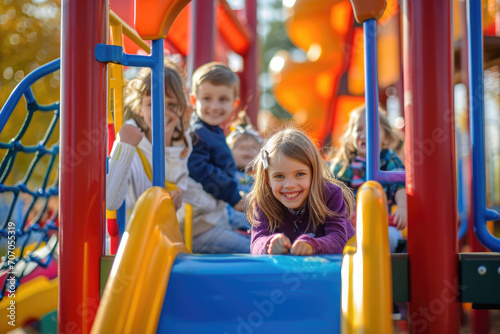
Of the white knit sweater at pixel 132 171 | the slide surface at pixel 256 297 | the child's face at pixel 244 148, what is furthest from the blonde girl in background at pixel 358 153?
the slide surface at pixel 256 297

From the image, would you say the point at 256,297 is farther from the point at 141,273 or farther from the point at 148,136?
the point at 148,136

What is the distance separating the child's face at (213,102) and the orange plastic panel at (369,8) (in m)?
1.13

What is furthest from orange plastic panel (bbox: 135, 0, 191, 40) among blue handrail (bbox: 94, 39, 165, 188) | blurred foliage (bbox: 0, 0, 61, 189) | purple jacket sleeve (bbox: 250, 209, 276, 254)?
blurred foliage (bbox: 0, 0, 61, 189)

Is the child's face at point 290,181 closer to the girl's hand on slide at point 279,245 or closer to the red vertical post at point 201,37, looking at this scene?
the girl's hand on slide at point 279,245

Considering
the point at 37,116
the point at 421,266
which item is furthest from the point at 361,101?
the point at 37,116

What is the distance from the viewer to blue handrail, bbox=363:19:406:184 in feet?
4.59

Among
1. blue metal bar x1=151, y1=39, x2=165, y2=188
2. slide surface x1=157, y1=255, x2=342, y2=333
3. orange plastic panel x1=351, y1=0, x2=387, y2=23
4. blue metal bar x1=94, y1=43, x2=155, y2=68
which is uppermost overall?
orange plastic panel x1=351, y1=0, x2=387, y2=23

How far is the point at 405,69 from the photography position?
138 cm

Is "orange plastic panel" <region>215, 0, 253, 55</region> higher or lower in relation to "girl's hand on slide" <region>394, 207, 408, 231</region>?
higher

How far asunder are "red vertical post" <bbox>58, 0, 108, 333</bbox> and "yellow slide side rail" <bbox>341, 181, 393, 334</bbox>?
0.74m

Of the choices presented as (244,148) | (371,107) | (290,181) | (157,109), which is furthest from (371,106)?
(244,148)

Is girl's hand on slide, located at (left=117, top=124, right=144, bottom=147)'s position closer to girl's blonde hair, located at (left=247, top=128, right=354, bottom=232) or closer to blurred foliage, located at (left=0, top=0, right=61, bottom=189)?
girl's blonde hair, located at (left=247, top=128, right=354, bottom=232)

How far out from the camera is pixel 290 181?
1.56 metres

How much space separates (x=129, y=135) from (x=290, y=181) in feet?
2.34
